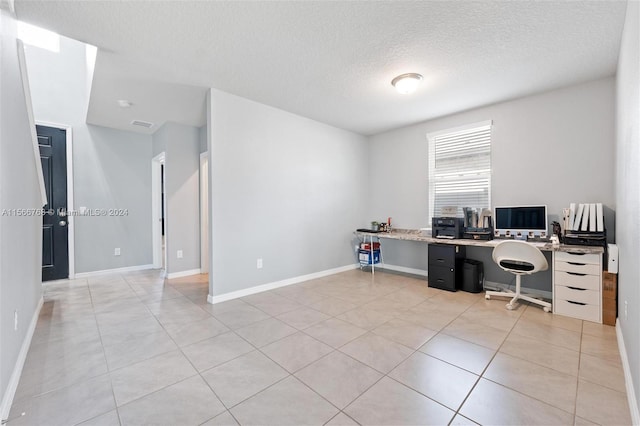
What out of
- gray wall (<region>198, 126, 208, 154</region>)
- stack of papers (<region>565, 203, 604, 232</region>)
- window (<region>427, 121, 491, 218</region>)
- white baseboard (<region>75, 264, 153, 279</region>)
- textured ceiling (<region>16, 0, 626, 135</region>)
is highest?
textured ceiling (<region>16, 0, 626, 135</region>)

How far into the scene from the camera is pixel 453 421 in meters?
1.46

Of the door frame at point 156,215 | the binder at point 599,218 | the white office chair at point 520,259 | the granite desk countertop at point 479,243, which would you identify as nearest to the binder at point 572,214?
the binder at point 599,218

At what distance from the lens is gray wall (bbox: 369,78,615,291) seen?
10.2 feet

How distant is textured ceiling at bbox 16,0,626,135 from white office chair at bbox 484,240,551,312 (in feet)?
6.17

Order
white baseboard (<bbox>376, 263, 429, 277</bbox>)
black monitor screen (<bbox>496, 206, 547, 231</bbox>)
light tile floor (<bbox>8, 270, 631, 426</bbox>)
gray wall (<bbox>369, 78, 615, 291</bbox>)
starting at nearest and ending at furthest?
light tile floor (<bbox>8, 270, 631, 426</bbox>), gray wall (<bbox>369, 78, 615, 291</bbox>), black monitor screen (<bbox>496, 206, 547, 231</bbox>), white baseboard (<bbox>376, 263, 429, 277</bbox>)

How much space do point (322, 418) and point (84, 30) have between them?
3.32m

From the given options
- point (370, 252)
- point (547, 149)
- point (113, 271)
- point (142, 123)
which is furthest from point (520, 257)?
point (113, 271)

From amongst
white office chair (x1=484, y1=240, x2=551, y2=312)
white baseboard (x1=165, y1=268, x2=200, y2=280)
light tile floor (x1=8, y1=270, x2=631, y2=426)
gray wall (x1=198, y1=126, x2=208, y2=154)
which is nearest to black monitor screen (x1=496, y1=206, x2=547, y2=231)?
white office chair (x1=484, y1=240, x2=551, y2=312)

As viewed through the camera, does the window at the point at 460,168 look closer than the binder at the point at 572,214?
No

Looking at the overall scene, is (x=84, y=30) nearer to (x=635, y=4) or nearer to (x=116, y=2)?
(x=116, y=2)

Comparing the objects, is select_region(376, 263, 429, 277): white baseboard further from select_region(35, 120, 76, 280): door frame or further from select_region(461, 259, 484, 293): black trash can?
select_region(35, 120, 76, 280): door frame

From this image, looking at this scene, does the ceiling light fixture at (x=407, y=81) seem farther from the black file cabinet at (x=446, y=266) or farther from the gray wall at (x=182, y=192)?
the gray wall at (x=182, y=192)

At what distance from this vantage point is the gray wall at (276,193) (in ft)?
11.3

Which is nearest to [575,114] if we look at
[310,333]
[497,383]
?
[497,383]
